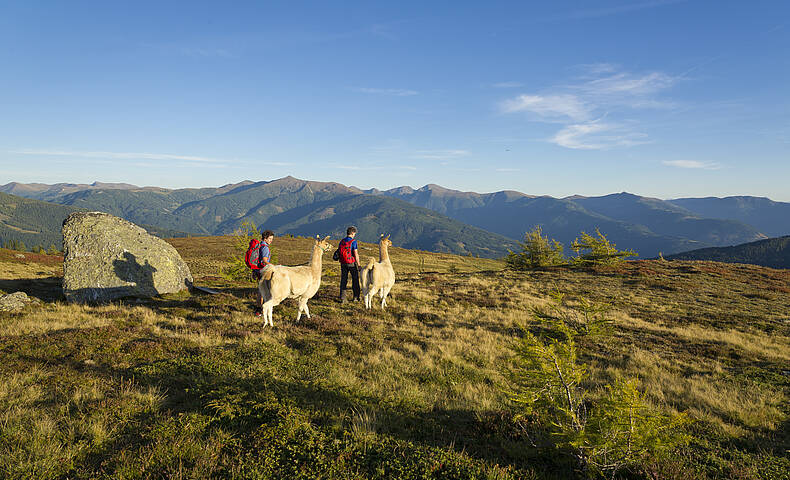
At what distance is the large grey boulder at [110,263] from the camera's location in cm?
1370

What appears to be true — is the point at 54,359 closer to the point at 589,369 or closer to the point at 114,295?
the point at 114,295

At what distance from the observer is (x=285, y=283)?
1071 centimetres

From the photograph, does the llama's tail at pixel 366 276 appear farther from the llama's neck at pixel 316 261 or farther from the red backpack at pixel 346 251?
the llama's neck at pixel 316 261

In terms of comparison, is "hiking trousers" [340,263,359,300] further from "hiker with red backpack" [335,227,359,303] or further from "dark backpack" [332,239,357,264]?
"dark backpack" [332,239,357,264]

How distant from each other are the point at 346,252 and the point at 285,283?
12.7 feet

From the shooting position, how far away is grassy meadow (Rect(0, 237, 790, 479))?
172 inches

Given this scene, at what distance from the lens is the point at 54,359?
→ 291 inches

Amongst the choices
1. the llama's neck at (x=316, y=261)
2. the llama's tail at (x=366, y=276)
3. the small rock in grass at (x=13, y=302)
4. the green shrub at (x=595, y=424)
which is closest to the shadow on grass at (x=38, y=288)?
the small rock in grass at (x=13, y=302)

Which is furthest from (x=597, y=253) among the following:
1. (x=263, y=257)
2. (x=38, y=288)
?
(x=38, y=288)

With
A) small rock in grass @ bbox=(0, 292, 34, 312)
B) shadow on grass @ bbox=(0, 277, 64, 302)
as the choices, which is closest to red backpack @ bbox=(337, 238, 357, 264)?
small rock in grass @ bbox=(0, 292, 34, 312)

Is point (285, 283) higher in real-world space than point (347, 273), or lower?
higher

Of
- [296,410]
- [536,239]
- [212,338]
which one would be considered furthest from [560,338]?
[536,239]

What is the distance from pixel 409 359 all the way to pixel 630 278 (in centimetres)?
2967

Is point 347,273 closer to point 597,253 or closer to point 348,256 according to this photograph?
point 348,256
